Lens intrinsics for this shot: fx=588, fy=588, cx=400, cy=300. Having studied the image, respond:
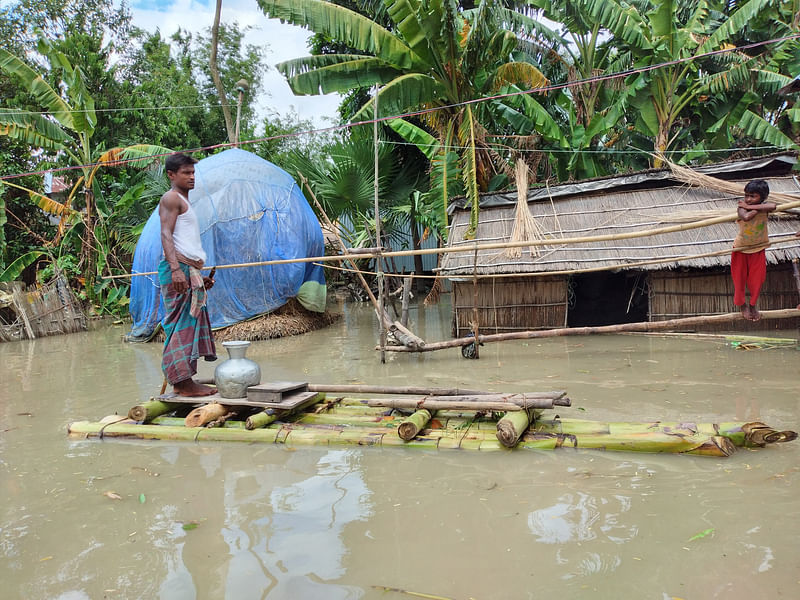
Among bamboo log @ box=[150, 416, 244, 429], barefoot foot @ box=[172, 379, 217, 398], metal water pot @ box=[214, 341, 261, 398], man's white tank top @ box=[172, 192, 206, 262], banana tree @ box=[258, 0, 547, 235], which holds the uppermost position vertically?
banana tree @ box=[258, 0, 547, 235]

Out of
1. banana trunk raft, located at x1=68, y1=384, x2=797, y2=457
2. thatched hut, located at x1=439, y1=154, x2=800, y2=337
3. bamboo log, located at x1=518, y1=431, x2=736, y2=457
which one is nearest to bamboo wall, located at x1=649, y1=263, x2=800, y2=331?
thatched hut, located at x1=439, y1=154, x2=800, y2=337

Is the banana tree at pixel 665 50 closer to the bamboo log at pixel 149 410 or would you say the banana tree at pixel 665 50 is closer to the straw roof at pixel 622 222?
the straw roof at pixel 622 222

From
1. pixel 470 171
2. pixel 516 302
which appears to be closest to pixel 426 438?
pixel 516 302

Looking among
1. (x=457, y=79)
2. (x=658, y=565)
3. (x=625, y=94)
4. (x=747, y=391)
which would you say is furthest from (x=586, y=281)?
(x=658, y=565)

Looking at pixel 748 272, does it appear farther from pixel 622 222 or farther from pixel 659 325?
pixel 622 222

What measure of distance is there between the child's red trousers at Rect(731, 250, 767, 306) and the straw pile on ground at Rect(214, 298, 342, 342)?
6428 mm

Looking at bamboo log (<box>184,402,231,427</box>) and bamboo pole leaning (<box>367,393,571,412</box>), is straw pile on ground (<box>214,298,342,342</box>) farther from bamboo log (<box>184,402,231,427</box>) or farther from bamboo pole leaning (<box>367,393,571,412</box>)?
bamboo pole leaning (<box>367,393,571,412</box>)

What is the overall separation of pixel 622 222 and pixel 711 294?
1.43 meters

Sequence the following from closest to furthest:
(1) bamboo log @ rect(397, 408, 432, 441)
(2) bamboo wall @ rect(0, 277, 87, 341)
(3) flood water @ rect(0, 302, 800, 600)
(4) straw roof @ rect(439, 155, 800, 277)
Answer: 1. (3) flood water @ rect(0, 302, 800, 600)
2. (1) bamboo log @ rect(397, 408, 432, 441)
3. (4) straw roof @ rect(439, 155, 800, 277)
4. (2) bamboo wall @ rect(0, 277, 87, 341)

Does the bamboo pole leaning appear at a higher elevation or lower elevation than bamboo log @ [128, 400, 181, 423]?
higher

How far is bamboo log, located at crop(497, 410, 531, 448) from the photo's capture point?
3.22 metres

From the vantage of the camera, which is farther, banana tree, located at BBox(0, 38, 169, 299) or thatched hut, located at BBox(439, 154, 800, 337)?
banana tree, located at BBox(0, 38, 169, 299)

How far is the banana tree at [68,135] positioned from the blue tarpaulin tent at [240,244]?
176cm

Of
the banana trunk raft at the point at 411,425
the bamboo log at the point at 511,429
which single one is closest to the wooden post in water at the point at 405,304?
the banana trunk raft at the point at 411,425
